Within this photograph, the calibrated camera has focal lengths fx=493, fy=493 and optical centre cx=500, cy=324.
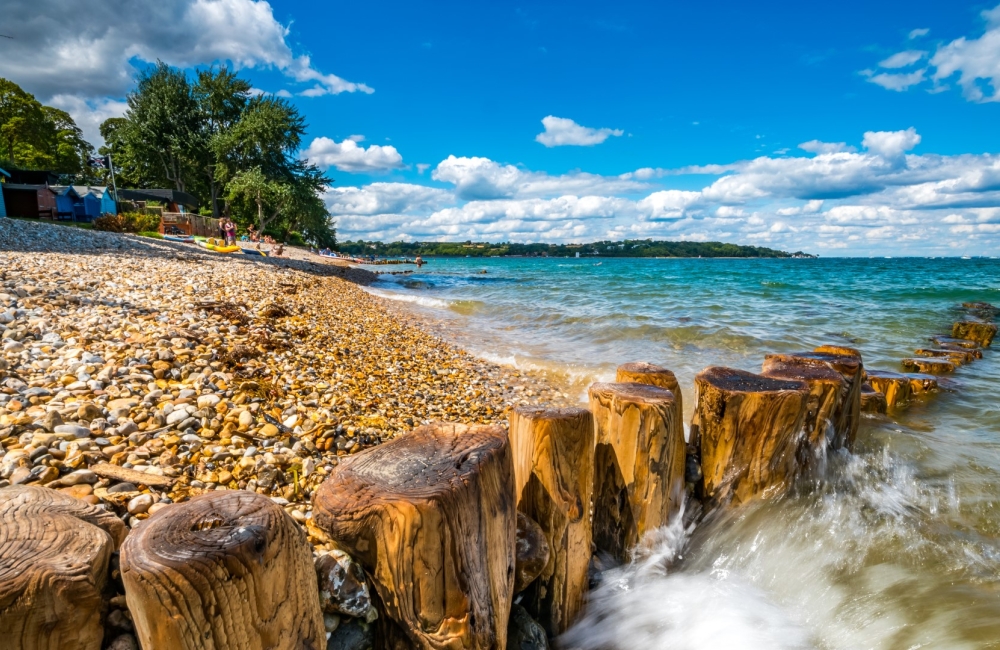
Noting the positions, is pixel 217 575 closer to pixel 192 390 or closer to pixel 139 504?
pixel 139 504

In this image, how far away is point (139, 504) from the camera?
8.97ft

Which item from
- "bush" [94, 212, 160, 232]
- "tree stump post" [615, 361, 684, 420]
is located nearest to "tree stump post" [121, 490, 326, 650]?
"tree stump post" [615, 361, 684, 420]

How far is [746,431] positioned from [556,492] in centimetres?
179

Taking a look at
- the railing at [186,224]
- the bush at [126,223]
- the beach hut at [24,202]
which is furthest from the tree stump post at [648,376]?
the beach hut at [24,202]

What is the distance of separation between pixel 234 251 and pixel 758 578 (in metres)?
30.4

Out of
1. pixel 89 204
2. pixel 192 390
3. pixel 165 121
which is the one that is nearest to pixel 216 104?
pixel 165 121

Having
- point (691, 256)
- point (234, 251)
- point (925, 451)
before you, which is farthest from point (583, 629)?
point (691, 256)

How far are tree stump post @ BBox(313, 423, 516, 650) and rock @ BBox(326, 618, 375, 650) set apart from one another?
59 mm

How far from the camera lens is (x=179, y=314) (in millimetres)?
7000

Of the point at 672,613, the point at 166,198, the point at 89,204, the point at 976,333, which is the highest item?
the point at 166,198

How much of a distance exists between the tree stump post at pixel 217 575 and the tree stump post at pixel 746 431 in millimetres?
3127

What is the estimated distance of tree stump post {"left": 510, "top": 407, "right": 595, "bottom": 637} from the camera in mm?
2918

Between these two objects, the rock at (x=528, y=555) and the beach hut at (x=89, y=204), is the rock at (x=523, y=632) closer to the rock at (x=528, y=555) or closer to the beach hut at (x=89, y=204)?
the rock at (x=528, y=555)

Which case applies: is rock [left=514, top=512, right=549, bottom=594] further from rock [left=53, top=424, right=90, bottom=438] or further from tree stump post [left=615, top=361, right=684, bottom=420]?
rock [left=53, top=424, right=90, bottom=438]
